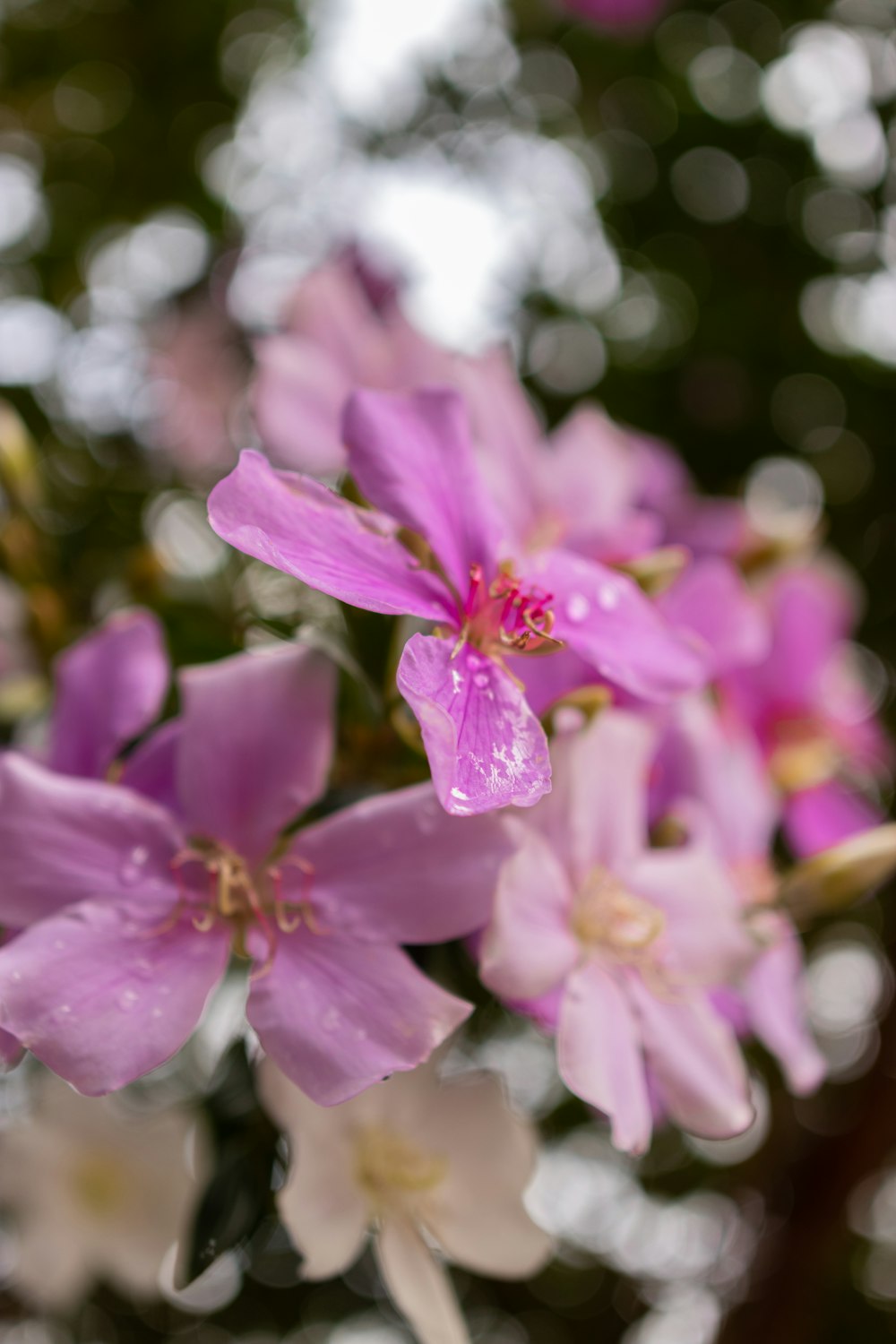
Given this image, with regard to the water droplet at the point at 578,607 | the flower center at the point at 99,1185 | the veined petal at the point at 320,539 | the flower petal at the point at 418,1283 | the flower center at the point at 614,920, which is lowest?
the flower center at the point at 99,1185

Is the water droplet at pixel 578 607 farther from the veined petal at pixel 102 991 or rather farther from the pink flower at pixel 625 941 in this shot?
the veined petal at pixel 102 991

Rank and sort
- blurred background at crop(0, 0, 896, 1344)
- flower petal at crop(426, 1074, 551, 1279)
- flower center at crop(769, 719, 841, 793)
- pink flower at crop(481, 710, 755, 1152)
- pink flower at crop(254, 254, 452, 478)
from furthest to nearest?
blurred background at crop(0, 0, 896, 1344) → flower center at crop(769, 719, 841, 793) → pink flower at crop(254, 254, 452, 478) → flower petal at crop(426, 1074, 551, 1279) → pink flower at crop(481, 710, 755, 1152)

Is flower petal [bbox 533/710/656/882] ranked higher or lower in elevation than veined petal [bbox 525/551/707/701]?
lower

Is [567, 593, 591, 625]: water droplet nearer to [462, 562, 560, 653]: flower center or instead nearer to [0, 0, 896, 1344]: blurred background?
[462, 562, 560, 653]: flower center

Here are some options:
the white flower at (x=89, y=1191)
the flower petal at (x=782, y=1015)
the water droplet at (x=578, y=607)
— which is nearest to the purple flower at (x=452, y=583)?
the water droplet at (x=578, y=607)

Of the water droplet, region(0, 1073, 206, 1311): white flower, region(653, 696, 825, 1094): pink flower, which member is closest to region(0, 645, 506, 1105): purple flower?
the water droplet

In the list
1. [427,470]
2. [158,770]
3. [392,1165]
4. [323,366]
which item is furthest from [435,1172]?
[323,366]

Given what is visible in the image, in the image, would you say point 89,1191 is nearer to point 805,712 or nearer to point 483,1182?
point 483,1182
